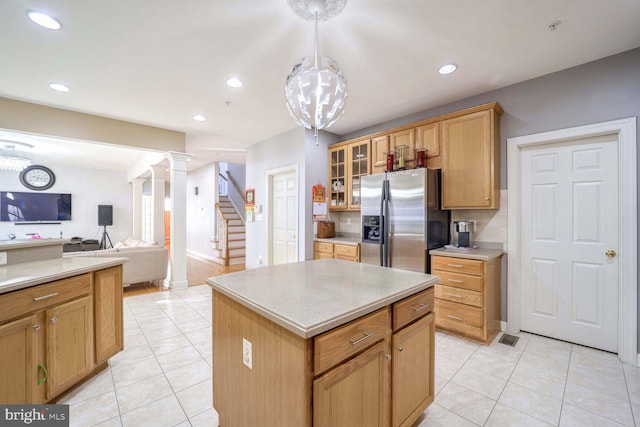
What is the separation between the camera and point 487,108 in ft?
9.16

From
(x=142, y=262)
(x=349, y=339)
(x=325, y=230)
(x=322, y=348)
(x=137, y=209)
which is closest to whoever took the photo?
(x=322, y=348)

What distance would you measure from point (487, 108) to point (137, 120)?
4625mm

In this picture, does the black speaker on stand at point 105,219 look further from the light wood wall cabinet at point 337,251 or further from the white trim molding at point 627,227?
the white trim molding at point 627,227

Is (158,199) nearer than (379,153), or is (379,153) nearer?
(379,153)

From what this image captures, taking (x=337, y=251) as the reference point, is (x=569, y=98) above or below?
above

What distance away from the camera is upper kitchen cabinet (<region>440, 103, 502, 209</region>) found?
9.21 ft

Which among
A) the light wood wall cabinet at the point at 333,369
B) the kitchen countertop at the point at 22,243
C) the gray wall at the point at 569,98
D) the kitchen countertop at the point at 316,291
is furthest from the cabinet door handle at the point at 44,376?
the gray wall at the point at 569,98

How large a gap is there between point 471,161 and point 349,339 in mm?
2627

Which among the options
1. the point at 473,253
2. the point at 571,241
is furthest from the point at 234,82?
the point at 571,241

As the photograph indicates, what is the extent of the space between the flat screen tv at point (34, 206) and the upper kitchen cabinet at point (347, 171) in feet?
24.8

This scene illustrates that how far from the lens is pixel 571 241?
8.59ft

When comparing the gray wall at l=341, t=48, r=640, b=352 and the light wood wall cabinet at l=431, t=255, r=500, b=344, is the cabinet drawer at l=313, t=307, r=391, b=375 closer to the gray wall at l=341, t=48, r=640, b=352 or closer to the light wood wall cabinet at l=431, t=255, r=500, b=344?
the light wood wall cabinet at l=431, t=255, r=500, b=344

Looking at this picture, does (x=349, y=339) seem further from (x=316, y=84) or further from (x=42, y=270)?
(x=42, y=270)

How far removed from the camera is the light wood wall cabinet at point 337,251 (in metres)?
3.75
